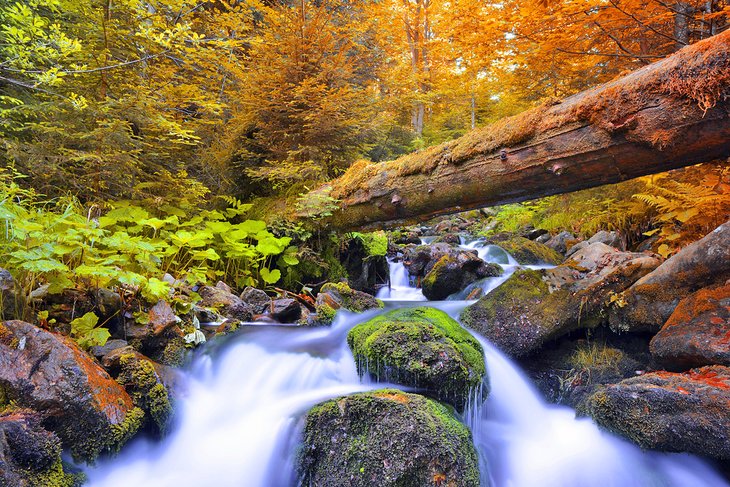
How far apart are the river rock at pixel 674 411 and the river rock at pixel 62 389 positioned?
341cm

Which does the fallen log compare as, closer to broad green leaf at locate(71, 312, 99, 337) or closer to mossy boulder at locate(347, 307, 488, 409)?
mossy boulder at locate(347, 307, 488, 409)

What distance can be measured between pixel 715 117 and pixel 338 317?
3881 millimetres

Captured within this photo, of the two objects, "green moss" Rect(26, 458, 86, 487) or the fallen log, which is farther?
the fallen log

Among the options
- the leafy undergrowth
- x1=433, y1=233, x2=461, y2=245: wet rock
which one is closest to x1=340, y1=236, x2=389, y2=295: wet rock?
the leafy undergrowth

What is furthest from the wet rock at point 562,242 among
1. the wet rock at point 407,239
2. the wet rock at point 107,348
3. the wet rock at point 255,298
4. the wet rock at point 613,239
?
the wet rock at point 107,348

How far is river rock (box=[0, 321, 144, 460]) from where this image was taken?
2.29m

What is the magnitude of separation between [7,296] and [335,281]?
4034 mm

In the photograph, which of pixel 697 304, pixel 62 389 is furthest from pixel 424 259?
pixel 62 389

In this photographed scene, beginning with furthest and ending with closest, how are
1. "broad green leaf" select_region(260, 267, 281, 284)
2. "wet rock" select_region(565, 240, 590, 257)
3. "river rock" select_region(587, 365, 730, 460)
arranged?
1. "wet rock" select_region(565, 240, 590, 257)
2. "broad green leaf" select_region(260, 267, 281, 284)
3. "river rock" select_region(587, 365, 730, 460)

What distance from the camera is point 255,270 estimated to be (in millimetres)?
5613

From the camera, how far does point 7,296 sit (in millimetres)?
2592

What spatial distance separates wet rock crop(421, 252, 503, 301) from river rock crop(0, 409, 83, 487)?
16.9ft

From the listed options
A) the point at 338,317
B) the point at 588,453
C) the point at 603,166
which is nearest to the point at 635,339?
the point at 588,453

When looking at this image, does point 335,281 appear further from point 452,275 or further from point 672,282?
point 672,282
